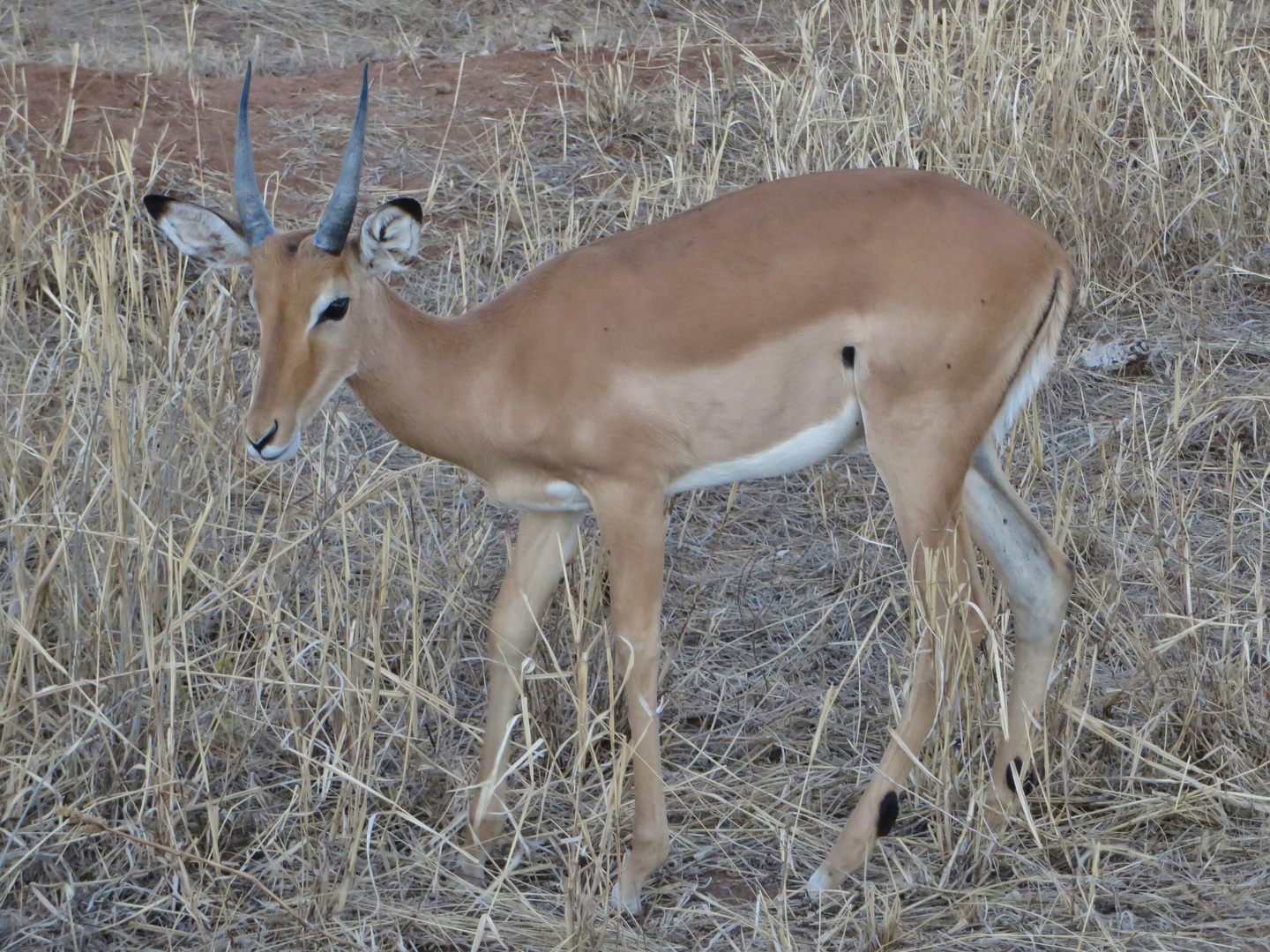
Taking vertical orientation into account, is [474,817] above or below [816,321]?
below

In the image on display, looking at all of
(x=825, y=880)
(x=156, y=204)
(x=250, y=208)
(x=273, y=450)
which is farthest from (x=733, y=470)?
(x=156, y=204)

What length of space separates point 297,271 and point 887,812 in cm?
194

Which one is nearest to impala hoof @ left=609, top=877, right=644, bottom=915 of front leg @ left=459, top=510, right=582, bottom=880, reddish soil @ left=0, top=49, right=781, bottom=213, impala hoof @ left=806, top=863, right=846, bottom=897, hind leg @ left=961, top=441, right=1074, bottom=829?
impala hoof @ left=806, top=863, right=846, bottom=897

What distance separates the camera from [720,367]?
3.71 m

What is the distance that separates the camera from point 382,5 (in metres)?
10.9

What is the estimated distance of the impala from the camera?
362 cm

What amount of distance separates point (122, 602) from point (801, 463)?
178 centimetres

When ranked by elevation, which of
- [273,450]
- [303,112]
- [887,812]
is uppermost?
[273,450]

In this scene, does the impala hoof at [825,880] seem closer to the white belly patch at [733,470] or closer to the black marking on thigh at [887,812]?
the black marking on thigh at [887,812]

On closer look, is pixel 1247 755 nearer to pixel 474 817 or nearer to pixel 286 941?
pixel 474 817

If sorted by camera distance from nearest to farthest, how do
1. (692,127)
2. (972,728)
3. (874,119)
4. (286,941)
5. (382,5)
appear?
(286,941) → (972,728) → (874,119) → (692,127) → (382,5)

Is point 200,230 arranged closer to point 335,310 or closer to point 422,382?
point 335,310

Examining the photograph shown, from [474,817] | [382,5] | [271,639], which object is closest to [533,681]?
[474,817]

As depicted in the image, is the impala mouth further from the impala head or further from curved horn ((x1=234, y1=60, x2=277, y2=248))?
curved horn ((x1=234, y1=60, x2=277, y2=248))
